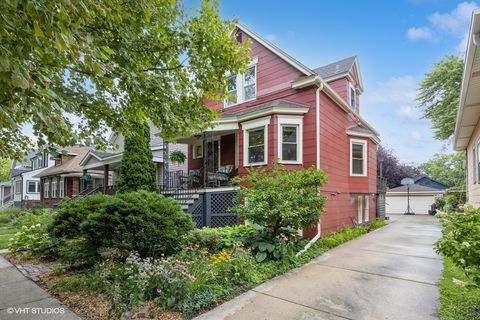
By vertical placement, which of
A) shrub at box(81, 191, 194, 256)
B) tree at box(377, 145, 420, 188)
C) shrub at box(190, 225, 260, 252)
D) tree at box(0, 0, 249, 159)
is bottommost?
shrub at box(190, 225, 260, 252)

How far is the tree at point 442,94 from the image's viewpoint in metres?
16.2

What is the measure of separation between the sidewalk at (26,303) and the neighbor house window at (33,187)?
31.6m

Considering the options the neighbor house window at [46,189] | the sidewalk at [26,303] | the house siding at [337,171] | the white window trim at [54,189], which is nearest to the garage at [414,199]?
the house siding at [337,171]

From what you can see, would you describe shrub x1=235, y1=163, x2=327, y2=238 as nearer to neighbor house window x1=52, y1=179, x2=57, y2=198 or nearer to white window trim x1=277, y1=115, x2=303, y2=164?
white window trim x1=277, y1=115, x2=303, y2=164

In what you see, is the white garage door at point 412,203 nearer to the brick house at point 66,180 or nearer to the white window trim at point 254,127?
the white window trim at point 254,127

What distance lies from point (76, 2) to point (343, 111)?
433 inches

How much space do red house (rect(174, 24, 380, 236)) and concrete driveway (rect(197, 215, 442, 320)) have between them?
2.50 m

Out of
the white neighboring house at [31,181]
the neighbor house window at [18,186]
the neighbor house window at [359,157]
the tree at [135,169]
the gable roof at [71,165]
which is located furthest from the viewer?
the neighbor house window at [18,186]

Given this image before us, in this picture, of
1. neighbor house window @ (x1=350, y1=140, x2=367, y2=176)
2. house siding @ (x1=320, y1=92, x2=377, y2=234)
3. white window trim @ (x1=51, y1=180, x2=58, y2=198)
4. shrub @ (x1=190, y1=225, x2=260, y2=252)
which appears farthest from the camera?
white window trim @ (x1=51, y1=180, x2=58, y2=198)

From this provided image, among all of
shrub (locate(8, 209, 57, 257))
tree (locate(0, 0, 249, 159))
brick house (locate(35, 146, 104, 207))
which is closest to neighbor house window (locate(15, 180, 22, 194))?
brick house (locate(35, 146, 104, 207))

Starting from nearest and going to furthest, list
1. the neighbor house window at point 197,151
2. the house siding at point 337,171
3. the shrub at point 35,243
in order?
the shrub at point 35,243
the house siding at point 337,171
the neighbor house window at point 197,151

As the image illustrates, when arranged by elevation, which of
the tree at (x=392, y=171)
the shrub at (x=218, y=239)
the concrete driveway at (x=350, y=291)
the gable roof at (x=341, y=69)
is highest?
the gable roof at (x=341, y=69)

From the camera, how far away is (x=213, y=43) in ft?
17.9

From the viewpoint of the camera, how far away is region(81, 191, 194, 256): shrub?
17.2 ft
